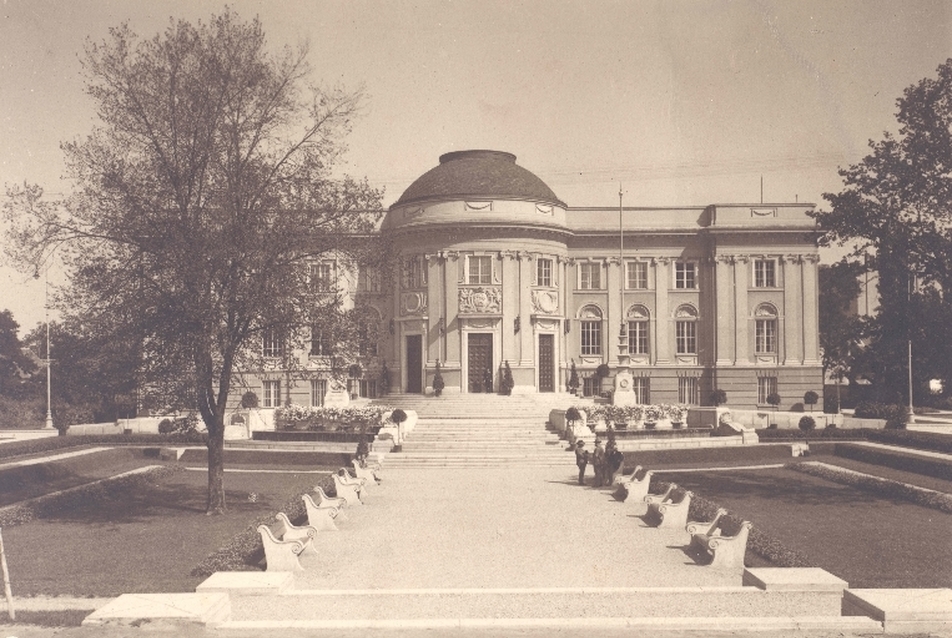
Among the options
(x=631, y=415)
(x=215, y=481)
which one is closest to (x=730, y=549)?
(x=215, y=481)

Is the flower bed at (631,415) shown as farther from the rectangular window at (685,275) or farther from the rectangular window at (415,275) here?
the rectangular window at (685,275)

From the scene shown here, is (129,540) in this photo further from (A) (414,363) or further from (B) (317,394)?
(B) (317,394)

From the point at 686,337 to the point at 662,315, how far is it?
190 centimetres

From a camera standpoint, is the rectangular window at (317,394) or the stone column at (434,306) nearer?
the stone column at (434,306)

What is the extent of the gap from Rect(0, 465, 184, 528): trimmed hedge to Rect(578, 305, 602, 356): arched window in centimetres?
2866

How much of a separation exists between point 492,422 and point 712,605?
25837mm

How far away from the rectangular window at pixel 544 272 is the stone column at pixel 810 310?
1479 centimetres

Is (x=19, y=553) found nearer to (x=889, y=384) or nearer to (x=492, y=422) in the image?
(x=492, y=422)

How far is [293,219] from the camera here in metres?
18.6

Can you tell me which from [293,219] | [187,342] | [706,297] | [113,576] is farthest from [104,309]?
[706,297]

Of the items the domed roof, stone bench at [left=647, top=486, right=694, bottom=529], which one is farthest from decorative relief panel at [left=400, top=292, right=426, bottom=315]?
stone bench at [left=647, top=486, right=694, bottom=529]

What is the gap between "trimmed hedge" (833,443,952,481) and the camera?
78.7 feet

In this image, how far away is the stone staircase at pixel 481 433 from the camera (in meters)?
30.1

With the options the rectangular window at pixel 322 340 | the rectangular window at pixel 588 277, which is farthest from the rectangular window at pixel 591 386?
the rectangular window at pixel 322 340
